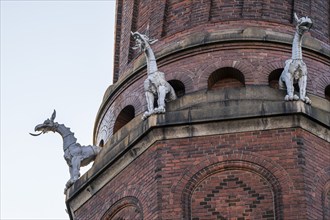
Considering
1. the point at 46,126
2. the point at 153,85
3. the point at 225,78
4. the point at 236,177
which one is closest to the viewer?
the point at 236,177

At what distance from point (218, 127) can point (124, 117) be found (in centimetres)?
352

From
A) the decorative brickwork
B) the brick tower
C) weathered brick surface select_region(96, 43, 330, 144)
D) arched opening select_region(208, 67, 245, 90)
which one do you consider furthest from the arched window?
arched opening select_region(208, 67, 245, 90)

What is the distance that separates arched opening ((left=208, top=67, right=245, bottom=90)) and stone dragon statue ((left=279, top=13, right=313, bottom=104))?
134cm

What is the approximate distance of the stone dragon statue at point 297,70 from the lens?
1046 inches

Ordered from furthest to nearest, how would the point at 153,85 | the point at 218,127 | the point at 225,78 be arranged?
the point at 225,78 < the point at 153,85 < the point at 218,127

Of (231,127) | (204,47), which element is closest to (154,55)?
(204,47)

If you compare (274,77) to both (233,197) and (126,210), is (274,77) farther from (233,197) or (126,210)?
(126,210)

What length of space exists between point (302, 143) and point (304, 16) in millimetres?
4618

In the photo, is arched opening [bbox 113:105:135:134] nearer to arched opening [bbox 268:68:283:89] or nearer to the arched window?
the arched window

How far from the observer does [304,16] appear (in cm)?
2975

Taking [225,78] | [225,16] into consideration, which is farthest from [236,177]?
[225,16]

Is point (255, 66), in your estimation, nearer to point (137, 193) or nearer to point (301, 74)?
point (301, 74)

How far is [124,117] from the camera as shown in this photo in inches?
1157

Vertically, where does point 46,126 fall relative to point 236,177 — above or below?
above
